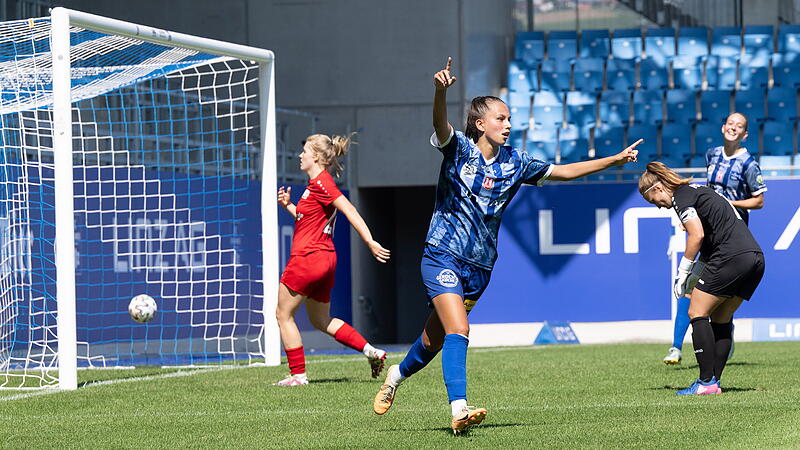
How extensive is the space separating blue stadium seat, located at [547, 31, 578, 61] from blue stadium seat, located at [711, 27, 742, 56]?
2.34 m

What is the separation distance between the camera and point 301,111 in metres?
19.7

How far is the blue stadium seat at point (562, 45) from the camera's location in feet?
69.8

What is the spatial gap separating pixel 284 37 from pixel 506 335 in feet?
22.0

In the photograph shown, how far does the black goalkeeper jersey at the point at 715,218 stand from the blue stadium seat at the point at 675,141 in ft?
40.5

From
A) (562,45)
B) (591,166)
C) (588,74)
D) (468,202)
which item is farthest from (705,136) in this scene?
(468,202)

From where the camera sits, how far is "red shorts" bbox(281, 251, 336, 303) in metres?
8.84

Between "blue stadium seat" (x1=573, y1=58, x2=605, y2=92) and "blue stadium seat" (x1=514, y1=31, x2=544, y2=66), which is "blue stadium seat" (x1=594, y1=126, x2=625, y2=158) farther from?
"blue stadium seat" (x1=514, y1=31, x2=544, y2=66)

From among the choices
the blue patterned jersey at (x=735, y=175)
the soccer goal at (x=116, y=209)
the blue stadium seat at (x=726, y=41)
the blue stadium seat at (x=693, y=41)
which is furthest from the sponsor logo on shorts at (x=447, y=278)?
the blue stadium seat at (x=726, y=41)

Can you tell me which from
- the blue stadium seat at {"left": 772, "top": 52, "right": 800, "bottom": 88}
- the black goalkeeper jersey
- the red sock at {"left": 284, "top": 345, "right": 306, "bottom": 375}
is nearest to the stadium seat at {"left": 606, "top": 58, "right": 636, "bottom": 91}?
the blue stadium seat at {"left": 772, "top": 52, "right": 800, "bottom": 88}

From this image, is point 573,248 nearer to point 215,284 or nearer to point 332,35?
point 215,284

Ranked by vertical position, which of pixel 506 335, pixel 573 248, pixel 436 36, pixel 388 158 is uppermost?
pixel 436 36

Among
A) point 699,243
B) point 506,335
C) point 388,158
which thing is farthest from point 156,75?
point 388,158

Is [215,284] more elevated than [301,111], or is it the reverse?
[301,111]

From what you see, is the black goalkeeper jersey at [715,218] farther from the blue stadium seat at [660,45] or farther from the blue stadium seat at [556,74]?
the blue stadium seat at [660,45]
